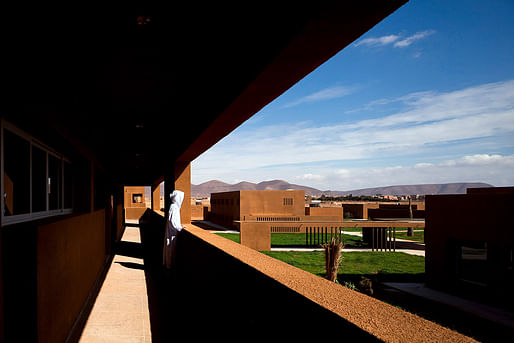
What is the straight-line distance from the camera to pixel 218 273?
461 centimetres

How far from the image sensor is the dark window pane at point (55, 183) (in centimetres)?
616

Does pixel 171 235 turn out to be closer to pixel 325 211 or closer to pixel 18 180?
pixel 18 180

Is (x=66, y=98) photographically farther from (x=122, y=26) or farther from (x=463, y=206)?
(x=463, y=206)

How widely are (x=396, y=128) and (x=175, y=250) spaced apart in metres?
158

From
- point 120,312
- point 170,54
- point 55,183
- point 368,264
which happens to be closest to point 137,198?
point 368,264

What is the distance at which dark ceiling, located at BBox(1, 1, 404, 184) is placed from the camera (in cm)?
237

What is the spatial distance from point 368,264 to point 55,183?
12.8 meters

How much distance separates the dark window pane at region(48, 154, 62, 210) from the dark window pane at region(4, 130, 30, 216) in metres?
1.62

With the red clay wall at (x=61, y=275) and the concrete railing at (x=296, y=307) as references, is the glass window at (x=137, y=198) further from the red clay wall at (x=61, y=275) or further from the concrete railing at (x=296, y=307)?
the concrete railing at (x=296, y=307)

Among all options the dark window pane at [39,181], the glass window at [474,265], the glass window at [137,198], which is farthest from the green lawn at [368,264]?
the glass window at [137,198]

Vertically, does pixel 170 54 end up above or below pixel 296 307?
above

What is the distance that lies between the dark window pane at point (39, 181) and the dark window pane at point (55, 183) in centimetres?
81

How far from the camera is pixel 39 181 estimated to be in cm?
520

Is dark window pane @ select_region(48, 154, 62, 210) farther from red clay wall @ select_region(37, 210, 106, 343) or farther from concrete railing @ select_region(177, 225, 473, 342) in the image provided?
concrete railing @ select_region(177, 225, 473, 342)
